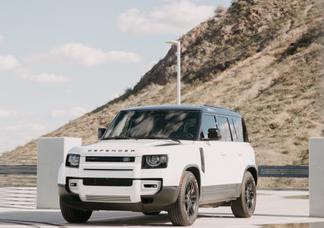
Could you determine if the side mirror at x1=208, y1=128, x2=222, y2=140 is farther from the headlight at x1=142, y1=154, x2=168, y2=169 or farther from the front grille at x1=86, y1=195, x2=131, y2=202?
the front grille at x1=86, y1=195, x2=131, y2=202

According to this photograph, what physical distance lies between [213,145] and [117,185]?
247 cm

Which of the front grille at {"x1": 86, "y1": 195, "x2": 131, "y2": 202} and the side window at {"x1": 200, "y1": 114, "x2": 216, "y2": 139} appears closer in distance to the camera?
the front grille at {"x1": 86, "y1": 195, "x2": 131, "y2": 202}

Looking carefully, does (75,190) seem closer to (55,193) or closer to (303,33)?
(55,193)

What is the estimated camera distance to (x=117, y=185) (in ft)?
46.9

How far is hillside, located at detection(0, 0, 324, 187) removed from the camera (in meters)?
58.7

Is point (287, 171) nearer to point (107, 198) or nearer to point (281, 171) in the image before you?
point (281, 171)

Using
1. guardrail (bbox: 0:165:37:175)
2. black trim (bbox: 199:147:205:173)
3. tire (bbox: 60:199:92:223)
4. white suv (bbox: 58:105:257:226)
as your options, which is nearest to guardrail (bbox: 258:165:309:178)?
guardrail (bbox: 0:165:37:175)

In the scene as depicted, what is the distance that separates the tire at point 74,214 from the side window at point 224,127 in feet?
9.50

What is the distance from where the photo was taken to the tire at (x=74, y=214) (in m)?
15.2

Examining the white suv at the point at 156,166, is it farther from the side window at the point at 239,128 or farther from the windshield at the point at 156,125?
the side window at the point at 239,128

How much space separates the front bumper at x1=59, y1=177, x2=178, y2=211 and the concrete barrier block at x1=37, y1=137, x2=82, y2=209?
4.37 metres

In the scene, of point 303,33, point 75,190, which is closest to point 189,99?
point 303,33

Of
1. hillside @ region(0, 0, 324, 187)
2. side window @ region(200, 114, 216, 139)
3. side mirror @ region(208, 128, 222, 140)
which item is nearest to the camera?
side mirror @ region(208, 128, 222, 140)

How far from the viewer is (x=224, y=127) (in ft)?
55.7
